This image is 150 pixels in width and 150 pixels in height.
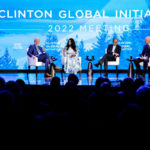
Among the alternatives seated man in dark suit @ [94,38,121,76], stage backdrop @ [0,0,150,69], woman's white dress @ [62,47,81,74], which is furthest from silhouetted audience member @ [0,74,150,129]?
stage backdrop @ [0,0,150,69]

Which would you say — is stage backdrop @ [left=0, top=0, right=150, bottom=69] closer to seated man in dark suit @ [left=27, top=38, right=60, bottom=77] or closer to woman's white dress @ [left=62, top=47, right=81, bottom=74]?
seated man in dark suit @ [left=27, top=38, right=60, bottom=77]

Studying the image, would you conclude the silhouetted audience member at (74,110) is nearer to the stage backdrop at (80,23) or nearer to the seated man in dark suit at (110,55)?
the seated man in dark suit at (110,55)

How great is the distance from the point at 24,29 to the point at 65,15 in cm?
130

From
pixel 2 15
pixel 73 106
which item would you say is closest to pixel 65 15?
pixel 2 15

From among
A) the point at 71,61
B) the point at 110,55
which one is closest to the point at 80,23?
the point at 110,55

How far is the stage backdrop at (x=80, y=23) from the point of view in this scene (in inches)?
332

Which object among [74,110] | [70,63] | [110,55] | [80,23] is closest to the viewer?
[74,110]

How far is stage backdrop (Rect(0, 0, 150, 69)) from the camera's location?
27.7 feet

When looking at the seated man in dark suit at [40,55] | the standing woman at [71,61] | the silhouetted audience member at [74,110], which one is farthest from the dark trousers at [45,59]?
the silhouetted audience member at [74,110]

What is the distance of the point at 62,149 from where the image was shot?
1.13 m

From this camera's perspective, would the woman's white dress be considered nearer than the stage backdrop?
Yes

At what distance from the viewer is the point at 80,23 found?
8555mm

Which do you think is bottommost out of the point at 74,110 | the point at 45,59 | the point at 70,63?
the point at 74,110

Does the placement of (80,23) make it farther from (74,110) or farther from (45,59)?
(74,110)
